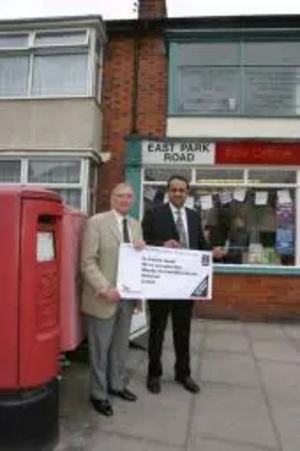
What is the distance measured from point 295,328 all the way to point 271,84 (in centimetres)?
448

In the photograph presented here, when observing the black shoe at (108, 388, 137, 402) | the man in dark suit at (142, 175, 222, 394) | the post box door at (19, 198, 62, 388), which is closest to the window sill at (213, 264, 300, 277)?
the man in dark suit at (142, 175, 222, 394)

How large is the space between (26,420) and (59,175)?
310 inches

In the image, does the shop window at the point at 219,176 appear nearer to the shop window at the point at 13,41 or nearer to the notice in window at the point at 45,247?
the shop window at the point at 13,41

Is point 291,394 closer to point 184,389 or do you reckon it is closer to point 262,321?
point 184,389

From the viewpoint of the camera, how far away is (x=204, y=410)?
205 inches

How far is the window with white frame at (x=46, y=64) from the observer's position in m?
11.7

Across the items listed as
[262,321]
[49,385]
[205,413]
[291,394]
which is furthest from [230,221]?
[49,385]

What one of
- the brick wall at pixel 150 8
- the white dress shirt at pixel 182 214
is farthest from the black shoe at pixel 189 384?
the brick wall at pixel 150 8

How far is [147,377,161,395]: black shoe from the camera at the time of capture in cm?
563

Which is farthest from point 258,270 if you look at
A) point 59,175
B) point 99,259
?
point 99,259

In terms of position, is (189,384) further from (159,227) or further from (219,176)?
(219,176)

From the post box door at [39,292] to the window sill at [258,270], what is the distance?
22.3 feet

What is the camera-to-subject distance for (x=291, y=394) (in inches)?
229

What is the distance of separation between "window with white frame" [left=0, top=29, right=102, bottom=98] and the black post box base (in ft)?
27.3
